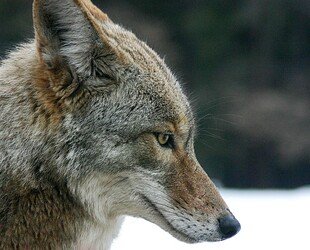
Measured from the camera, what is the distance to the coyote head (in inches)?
189

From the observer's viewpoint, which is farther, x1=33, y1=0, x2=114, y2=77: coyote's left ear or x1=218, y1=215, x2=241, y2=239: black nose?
x1=218, y1=215, x2=241, y2=239: black nose

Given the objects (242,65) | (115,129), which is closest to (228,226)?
(115,129)

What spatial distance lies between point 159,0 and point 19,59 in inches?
453

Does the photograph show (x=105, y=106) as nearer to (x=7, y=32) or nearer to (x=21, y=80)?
(x=21, y=80)

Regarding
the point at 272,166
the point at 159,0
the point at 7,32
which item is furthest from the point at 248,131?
the point at 7,32

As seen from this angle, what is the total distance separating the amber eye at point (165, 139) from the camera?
16.2 feet

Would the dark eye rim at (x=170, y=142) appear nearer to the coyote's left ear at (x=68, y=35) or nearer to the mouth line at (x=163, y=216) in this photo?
the mouth line at (x=163, y=216)

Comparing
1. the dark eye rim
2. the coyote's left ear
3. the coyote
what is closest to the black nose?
the coyote

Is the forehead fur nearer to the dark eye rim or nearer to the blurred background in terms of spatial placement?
the dark eye rim

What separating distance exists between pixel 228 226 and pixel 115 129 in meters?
0.79

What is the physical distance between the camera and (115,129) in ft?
16.0

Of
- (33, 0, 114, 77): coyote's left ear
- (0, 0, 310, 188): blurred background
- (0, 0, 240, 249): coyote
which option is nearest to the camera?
(33, 0, 114, 77): coyote's left ear

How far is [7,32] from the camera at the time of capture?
1529 centimetres

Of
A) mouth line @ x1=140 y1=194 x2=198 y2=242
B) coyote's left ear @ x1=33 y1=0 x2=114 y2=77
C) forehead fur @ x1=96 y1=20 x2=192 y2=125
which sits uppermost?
coyote's left ear @ x1=33 y1=0 x2=114 y2=77
